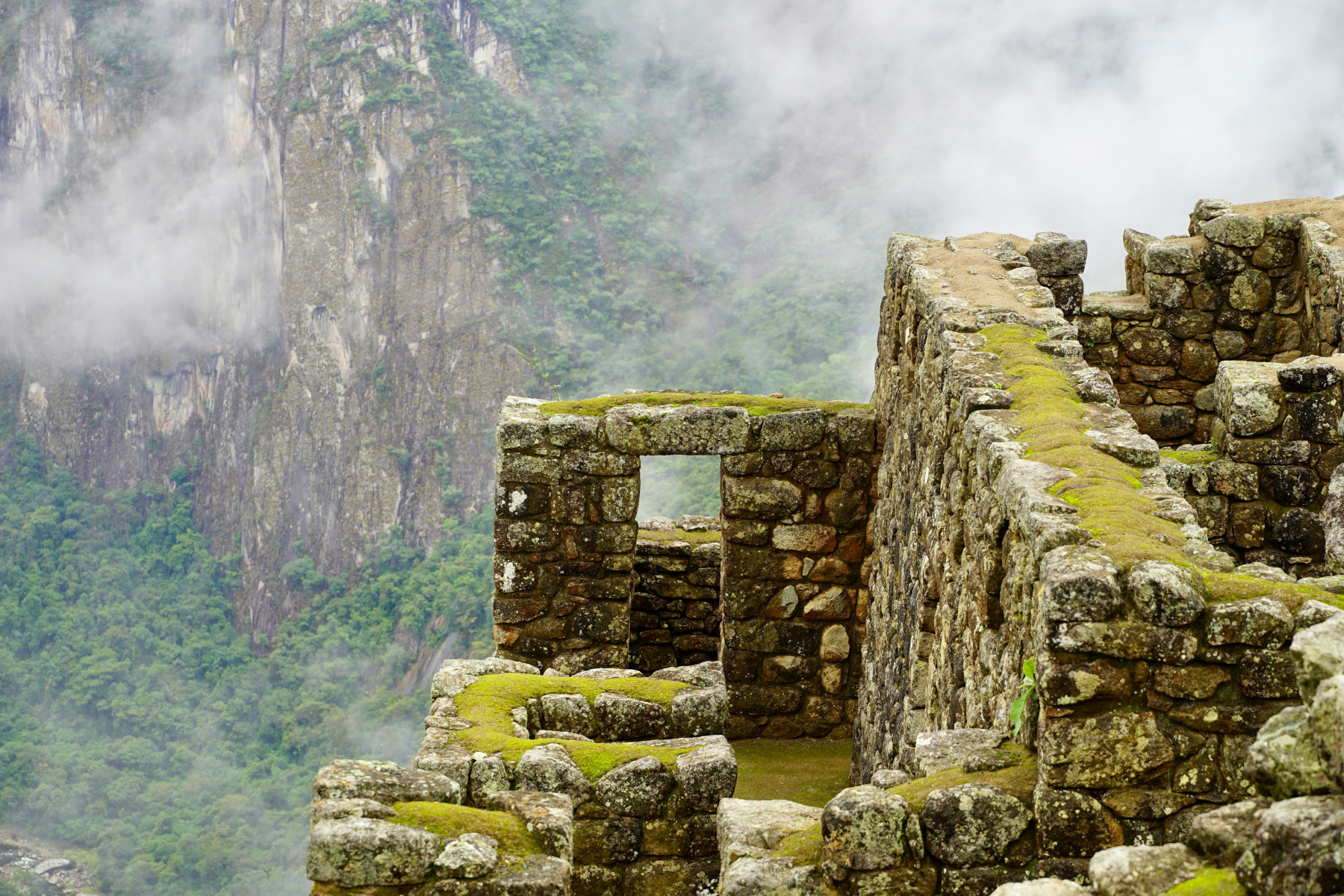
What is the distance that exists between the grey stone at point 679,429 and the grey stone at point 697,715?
9.91ft

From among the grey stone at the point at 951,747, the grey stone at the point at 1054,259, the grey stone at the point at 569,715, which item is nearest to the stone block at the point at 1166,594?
the grey stone at the point at 951,747

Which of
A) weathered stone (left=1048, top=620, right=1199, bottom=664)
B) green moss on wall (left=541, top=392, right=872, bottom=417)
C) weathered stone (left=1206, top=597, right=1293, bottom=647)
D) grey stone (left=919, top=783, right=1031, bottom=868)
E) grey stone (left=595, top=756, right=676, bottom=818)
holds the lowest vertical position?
grey stone (left=595, top=756, right=676, bottom=818)

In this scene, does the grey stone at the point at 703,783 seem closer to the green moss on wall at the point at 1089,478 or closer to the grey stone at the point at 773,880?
the grey stone at the point at 773,880

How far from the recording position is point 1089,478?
4.38 meters

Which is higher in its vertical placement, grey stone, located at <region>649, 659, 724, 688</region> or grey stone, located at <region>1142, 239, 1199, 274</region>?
grey stone, located at <region>1142, 239, 1199, 274</region>

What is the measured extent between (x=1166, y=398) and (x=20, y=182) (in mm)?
94611

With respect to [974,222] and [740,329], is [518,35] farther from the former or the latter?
[974,222]

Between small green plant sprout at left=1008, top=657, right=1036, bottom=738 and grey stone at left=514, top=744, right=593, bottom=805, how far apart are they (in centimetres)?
169

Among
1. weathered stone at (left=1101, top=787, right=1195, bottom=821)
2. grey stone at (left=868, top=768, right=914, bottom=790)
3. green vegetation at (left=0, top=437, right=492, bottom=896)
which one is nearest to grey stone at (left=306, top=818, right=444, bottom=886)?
grey stone at (left=868, top=768, right=914, bottom=790)

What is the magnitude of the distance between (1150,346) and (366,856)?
23.3 ft

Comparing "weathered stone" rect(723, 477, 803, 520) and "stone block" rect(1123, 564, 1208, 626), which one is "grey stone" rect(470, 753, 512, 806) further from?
"weathered stone" rect(723, 477, 803, 520)

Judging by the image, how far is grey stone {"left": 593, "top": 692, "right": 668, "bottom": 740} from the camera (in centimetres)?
582

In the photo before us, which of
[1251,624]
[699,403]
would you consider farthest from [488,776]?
[699,403]

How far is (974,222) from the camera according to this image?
57.9 m
